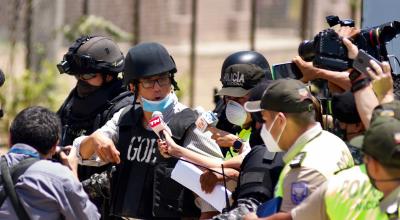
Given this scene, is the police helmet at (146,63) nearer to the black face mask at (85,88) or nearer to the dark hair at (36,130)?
the black face mask at (85,88)

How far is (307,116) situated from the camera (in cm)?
473

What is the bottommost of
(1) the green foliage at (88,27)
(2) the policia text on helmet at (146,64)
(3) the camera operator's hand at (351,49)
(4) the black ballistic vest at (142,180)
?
(1) the green foliage at (88,27)

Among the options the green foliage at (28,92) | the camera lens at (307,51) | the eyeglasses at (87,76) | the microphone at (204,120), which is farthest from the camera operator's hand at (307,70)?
the green foliage at (28,92)

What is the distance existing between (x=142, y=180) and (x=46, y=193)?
1132mm

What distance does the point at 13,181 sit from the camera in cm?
502

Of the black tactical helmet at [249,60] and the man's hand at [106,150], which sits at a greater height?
the black tactical helmet at [249,60]

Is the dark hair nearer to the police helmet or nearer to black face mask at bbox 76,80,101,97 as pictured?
the police helmet

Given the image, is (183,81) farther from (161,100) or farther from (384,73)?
(384,73)

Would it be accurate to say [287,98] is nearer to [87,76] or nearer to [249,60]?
[249,60]

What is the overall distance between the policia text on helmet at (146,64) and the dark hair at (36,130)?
1.03 m

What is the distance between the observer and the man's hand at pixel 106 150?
5.93 metres

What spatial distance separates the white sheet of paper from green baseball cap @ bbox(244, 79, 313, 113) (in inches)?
35.5

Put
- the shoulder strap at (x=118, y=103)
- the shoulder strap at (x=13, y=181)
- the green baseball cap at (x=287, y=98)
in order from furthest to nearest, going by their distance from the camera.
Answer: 1. the shoulder strap at (x=118, y=103)
2. the shoulder strap at (x=13, y=181)
3. the green baseball cap at (x=287, y=98)

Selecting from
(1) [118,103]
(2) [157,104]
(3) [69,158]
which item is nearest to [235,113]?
(2) [157,104]
